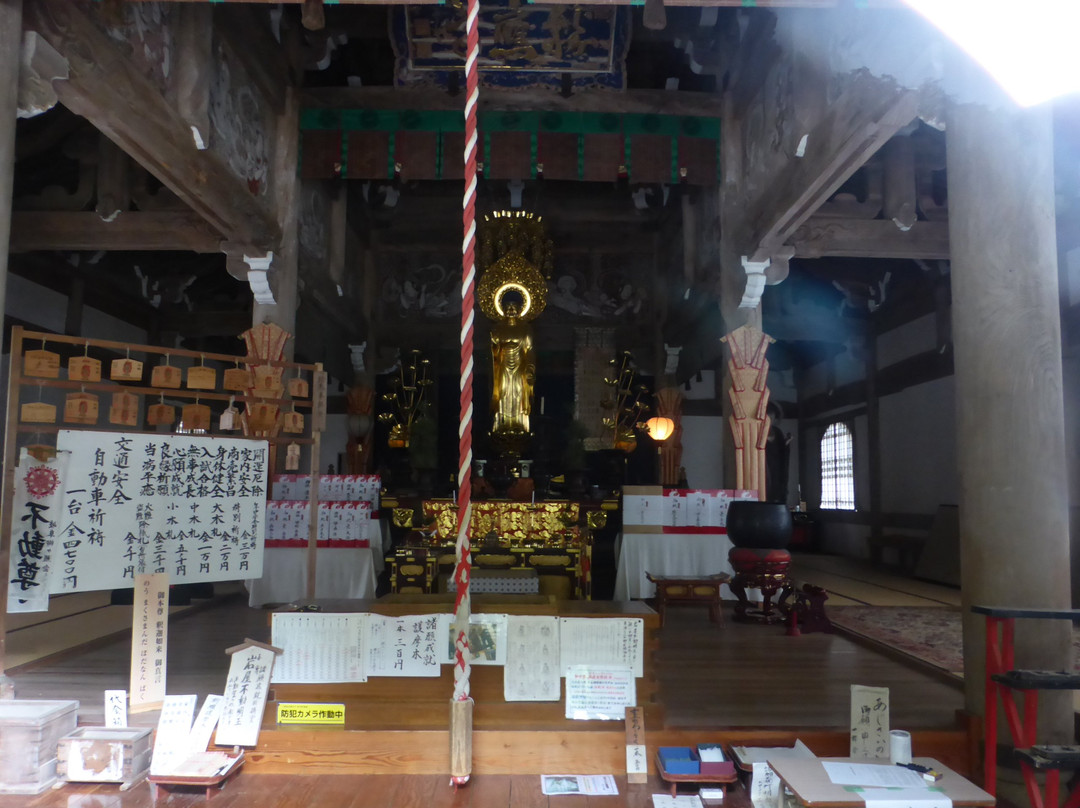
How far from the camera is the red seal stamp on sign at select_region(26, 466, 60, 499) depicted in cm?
290

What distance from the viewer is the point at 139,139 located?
12.6 ft

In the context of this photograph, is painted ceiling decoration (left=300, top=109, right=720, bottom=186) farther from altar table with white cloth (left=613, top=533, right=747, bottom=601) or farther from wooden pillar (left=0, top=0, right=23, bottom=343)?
wooden pillar (left=0, top=0, right=23, bottom=343)

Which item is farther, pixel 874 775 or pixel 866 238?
pixel 866 238

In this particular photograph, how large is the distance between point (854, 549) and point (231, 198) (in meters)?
8.94

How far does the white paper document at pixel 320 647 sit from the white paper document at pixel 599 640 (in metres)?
0.79

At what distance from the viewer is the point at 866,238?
591 centimetres

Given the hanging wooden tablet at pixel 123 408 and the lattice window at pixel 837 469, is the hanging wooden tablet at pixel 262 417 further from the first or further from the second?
the lattice window at pixel 837 469

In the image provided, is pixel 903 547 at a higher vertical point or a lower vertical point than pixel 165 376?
lower

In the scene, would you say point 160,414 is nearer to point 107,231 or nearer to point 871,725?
point 107,231

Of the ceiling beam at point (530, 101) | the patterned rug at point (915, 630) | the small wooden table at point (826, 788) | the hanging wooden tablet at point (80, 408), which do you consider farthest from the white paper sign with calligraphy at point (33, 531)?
the ceiling beam at point (530, 101)

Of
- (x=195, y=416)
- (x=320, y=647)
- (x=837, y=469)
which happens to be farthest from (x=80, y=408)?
(x=837, y=469)

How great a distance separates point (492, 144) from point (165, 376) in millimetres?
3728

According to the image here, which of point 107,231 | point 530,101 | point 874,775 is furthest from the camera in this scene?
point 530,101

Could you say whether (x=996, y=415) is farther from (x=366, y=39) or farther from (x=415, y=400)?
(x=415, y=400)
